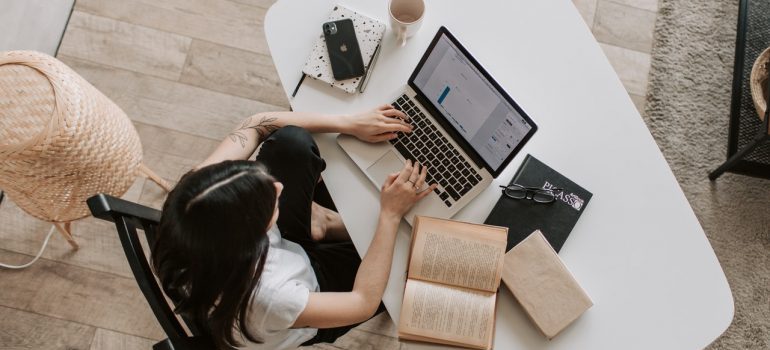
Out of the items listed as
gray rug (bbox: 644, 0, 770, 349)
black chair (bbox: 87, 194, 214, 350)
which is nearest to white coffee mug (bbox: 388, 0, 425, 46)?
black chair (bbox: 87, 194, 214, 350)

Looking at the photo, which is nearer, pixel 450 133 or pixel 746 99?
pixel 450 133

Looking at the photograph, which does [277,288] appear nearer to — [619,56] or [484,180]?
[484,180]

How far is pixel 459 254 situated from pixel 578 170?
12.6 inches

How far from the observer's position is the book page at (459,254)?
1.09 meters

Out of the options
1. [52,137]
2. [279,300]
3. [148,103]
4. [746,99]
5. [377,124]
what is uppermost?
[746,99]

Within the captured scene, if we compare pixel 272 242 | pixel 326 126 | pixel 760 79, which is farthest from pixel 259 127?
pixel 760 79

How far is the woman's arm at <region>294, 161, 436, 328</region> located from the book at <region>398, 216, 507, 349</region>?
0.05 meters

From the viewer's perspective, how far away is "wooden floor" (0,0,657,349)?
1.72 metres

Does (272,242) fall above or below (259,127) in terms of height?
below

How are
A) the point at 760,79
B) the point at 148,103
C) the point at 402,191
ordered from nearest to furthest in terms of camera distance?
the point at 402,191 → the point at 760,79 → the point at 148,103

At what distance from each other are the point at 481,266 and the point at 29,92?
3.50ft

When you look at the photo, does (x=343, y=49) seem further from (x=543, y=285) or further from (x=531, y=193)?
(x=543, y=285)

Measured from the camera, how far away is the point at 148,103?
1903mm

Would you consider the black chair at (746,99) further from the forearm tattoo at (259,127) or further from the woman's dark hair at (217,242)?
the woman's dark hair at (217,242)
